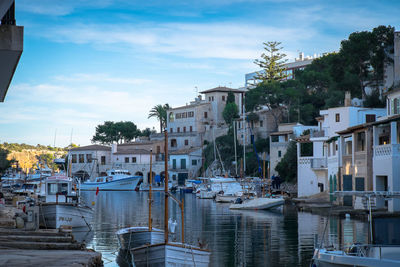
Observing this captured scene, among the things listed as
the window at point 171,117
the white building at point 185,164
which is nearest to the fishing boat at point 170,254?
the white building at point 185,164

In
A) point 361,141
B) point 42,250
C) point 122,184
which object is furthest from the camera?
point 122,184

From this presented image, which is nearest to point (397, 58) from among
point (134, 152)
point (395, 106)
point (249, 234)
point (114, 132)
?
point (395, 106)

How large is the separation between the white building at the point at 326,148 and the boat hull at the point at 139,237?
26805 millimetres

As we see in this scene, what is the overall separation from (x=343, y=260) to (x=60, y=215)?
820 inches

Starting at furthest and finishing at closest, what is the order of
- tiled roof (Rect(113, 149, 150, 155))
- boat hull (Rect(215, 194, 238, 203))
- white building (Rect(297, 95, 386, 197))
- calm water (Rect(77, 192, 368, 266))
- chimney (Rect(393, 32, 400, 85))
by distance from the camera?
tiled roof (Rect(113, 149, 150, 155))
boat hull (Rect(215, 194, 238, 203))
chimney (Rect(393, 32, 400, 85))
white building (Rect(297, 95, 386, 197))
calm water (Rect(77, 192, 368, 266))

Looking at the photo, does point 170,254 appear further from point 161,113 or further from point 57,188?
point 161,113

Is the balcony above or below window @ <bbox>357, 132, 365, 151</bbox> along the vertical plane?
below

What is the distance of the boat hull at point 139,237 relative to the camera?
22656 mm

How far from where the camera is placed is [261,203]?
5144 centimetres

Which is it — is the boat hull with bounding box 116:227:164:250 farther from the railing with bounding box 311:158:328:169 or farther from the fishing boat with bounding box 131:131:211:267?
the railing with bounding box 311:158:328:169

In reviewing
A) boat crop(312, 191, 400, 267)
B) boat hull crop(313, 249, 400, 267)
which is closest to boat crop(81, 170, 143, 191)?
boat hull crop(313, 249, 400, 267)

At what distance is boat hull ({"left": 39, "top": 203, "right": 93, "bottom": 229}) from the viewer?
31.7 metres

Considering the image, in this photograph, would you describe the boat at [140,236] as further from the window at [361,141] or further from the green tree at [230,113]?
the green tree at [230,113]

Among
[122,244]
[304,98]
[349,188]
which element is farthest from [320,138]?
[122,244]
